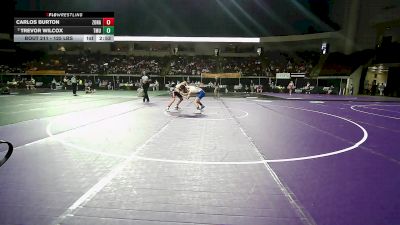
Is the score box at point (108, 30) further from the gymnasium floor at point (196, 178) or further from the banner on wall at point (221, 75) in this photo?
the banner on wall at point (221, 75)

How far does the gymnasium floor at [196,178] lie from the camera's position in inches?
141

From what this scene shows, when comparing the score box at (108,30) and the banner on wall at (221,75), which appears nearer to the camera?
the score box at (108,30)

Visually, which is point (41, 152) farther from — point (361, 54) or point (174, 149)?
point (361, 54)

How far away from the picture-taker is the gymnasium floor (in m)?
3.57

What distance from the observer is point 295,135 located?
9086 mm

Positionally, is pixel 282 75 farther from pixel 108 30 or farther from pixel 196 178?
pixel 196 178

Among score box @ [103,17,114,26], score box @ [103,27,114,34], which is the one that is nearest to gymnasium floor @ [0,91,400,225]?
score box @ [103,27,114,34]

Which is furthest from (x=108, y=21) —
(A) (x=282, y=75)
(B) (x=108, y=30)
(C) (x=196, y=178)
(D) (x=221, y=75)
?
(A) (x=282, y=75)

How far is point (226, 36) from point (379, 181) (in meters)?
38.1
